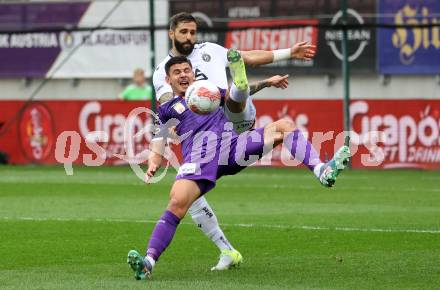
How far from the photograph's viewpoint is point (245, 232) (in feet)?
46.1

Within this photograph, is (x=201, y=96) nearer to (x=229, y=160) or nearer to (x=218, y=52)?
(x=229, y=160)

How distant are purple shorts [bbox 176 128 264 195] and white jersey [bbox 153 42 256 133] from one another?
0.27m

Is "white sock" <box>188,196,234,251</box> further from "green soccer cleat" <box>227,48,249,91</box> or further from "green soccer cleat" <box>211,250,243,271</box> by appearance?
"green soccer cleat" <box>227,48,249,91</box>

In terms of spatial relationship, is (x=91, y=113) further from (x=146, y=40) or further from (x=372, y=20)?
(x=372, y=20)

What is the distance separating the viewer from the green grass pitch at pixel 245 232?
33.6 feet

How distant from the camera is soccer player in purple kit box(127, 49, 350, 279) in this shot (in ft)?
34.1

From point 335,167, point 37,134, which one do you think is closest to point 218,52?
point 335,167

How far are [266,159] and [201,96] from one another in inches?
566

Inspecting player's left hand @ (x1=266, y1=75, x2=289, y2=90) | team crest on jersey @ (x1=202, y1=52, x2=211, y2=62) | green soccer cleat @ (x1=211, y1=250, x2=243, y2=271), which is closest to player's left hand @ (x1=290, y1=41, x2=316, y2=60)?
player's left hand @ (x1=266, y1=75, x2=289, y2=90)

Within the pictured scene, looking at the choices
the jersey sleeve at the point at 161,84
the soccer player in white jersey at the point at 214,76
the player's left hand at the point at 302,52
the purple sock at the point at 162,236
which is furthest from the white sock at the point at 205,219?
the player's left hand at the point at 302,52

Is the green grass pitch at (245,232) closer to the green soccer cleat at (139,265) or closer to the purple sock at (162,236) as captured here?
the green soccer cleat at (139,265)

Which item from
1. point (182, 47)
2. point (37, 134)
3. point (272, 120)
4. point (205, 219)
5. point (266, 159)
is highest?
point (182, 47)

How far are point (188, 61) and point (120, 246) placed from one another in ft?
8.67

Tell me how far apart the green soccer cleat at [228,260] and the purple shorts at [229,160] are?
70 centimetres
